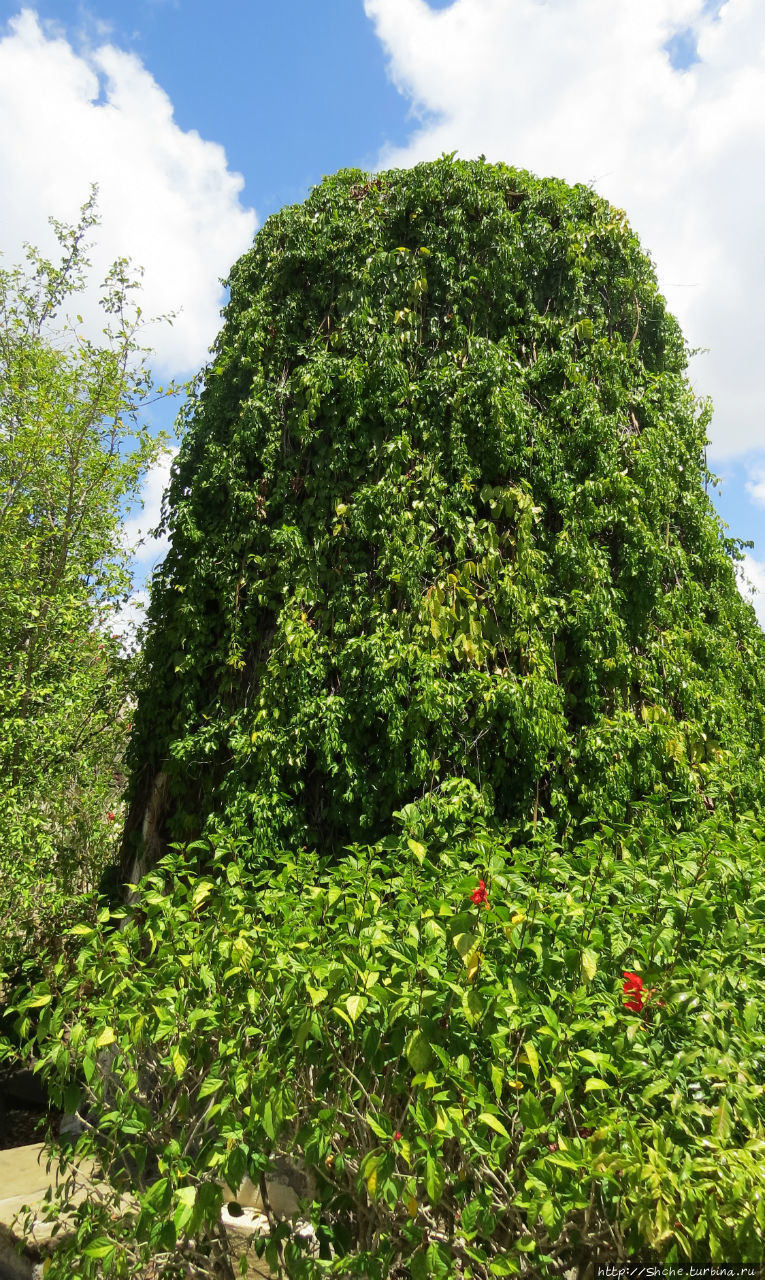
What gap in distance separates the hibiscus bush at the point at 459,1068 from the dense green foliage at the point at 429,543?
7.58 ft

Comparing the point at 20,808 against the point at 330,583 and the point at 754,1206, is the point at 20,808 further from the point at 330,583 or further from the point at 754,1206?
the point at 754,1206

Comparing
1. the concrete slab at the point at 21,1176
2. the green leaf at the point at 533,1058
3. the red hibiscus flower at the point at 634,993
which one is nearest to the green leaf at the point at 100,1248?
the green leaf at the point at 533,1058

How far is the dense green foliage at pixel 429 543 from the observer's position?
17.7 feet

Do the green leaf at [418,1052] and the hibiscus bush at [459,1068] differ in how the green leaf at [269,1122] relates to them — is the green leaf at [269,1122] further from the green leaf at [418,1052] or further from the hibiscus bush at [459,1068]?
the green leaf at [418,1052]

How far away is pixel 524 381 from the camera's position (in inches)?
247

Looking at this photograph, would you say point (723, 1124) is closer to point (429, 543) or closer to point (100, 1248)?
point (100, 1248)

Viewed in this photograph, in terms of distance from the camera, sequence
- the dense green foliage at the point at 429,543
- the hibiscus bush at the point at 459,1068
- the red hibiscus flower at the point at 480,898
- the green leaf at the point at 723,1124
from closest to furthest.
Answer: the green leaf at the point at 723,1124, the hibiscus bush at the point at 459,1068, the red hibiscus flower at the point at 480,898, the dense green foliage at the point at 429,543

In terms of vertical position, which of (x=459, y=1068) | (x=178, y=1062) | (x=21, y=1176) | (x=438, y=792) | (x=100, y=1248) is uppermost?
(x=438, y=792)

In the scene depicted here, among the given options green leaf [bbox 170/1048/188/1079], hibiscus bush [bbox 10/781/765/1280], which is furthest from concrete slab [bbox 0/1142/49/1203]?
green leaf [bbox 170/1048/188/1079]

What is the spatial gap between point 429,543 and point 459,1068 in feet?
A: 13.1

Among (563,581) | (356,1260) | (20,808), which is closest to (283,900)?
(356,1260)

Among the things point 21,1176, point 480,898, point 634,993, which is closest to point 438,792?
point 480,898

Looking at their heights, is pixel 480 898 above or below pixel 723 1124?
above

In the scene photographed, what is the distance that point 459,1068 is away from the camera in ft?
7.38
